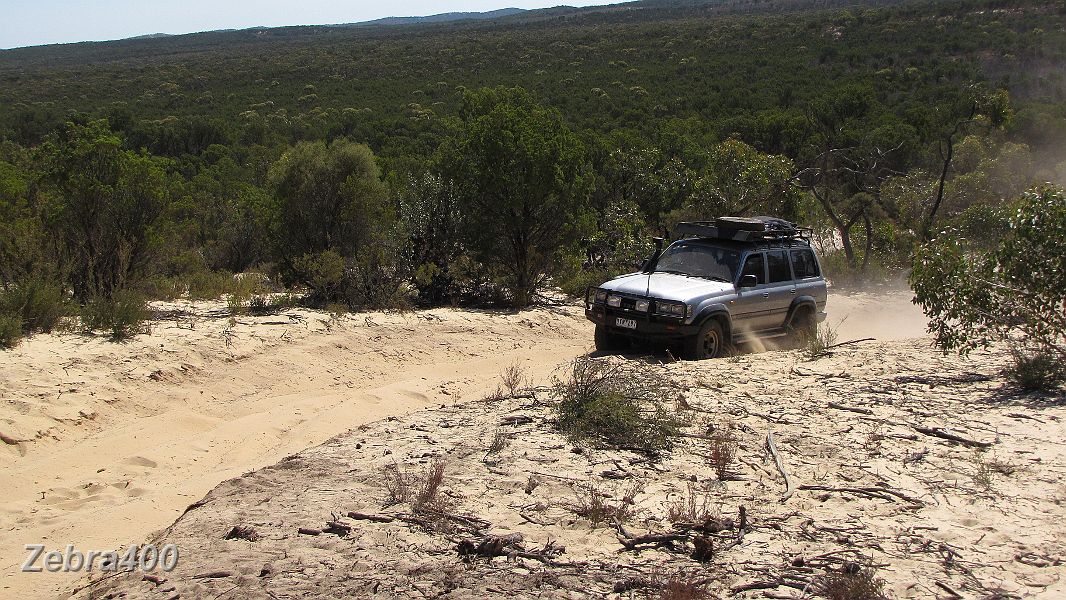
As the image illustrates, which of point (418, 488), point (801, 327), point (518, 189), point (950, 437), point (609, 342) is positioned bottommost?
point (801, 327)

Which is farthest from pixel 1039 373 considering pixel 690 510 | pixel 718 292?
pixel 690 510

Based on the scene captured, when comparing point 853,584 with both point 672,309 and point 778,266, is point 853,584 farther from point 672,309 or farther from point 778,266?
point 778,266

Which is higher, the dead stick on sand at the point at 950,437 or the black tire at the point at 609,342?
the dead stick on sand at the point at 950,437

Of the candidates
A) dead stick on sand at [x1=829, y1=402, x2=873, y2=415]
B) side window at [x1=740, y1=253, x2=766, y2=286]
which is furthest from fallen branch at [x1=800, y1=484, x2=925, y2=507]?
side window at [x1=740, y1=253, x2=766, y2=286]

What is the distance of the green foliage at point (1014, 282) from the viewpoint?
8227 millimetres

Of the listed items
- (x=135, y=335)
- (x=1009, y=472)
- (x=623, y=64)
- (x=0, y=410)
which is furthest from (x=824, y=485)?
(x=623, y=64)

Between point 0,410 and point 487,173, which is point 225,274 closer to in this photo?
point 487,173

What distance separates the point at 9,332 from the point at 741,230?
27.6 feet

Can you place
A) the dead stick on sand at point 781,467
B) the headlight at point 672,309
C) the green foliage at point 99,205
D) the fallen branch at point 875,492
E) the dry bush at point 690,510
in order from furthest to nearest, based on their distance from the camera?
the green foliage at point 99,205 < the headlight at point 672,309 < the dead stick on sand at point 781,467 < the fallen branch at point 875,492 < the dry bush at point 690,510

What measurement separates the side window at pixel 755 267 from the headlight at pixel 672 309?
142 centimetres

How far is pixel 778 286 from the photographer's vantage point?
37.8 feet

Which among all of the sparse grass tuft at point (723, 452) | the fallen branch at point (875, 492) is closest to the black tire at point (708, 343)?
the sparse grass tuft at point (723, 452)

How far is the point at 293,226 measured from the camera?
46.0 feet

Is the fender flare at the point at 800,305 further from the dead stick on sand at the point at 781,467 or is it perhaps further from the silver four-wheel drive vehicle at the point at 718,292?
the dead stick on sand at the point at 781,467
